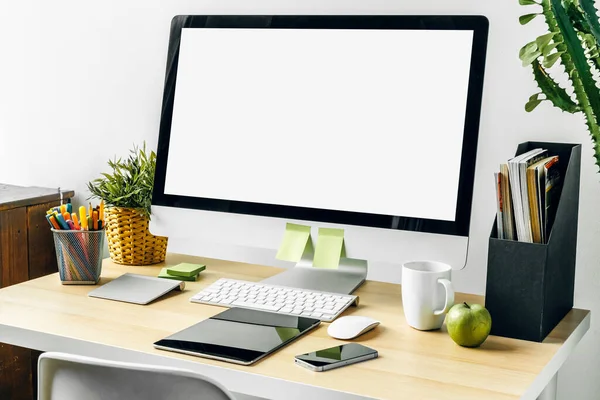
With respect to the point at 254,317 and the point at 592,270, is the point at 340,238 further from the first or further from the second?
the point at 592,270

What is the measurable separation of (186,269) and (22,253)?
1.96 ft

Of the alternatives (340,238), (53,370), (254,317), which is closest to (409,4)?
(340,238)

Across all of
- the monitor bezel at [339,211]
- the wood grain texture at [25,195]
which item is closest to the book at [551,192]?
the monitor bezel at [339,211]

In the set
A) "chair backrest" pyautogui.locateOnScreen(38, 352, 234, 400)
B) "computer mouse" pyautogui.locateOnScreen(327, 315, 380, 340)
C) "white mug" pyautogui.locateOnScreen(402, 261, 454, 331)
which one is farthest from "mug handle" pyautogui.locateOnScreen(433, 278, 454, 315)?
"chair backrest" pyautogui.locateOnScreen(38, 352, 234, 400)

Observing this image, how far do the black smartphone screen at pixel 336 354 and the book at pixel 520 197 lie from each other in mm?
312

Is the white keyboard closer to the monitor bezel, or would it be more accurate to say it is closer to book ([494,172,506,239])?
the monitor bezel

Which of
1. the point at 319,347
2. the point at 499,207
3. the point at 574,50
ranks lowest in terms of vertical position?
the point at 319,347

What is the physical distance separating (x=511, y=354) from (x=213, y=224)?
64 centimetres

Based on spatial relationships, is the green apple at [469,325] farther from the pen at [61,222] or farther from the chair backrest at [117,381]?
the pen at [61,222]

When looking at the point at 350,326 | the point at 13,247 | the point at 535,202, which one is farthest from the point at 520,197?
the point at 13,247

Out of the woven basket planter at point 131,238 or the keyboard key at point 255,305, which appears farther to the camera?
the woven basket planter at point 131,238

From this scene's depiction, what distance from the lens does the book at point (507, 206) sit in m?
1.18

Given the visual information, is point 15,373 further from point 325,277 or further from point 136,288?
point 325,277

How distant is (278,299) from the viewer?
4.34ft
